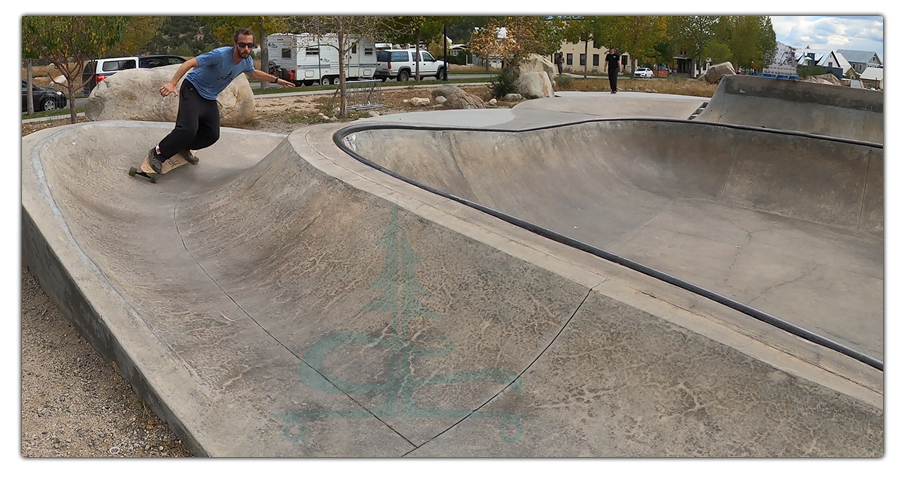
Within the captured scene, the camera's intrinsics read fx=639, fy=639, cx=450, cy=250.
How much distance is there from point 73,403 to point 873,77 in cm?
1239

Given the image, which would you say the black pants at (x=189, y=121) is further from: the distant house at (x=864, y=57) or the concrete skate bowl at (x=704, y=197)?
the distant house at (x=864, y=57)

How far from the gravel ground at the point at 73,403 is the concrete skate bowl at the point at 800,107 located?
13.0 metres

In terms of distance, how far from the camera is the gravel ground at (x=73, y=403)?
10.5ft

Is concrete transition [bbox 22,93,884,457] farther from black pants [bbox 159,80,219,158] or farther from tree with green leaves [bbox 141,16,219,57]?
tree with green leaves [bbox 141,16,219,57]

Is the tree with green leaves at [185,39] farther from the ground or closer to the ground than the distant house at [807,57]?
farther from the ground

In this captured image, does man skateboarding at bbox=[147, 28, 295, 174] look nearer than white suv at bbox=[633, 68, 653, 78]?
Yes

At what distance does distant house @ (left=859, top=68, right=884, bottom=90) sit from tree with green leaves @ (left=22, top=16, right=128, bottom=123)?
13.2 meters

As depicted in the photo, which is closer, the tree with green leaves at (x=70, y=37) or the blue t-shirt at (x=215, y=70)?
the blue t-shirt at (x=215, y=70)

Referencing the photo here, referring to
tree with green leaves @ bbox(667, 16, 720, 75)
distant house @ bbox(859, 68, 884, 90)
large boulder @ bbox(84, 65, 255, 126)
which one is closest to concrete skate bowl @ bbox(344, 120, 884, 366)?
distant house @ bbox(859, 68, 884, 90)

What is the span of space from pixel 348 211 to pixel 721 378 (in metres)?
2.74

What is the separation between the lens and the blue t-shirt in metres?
6.55

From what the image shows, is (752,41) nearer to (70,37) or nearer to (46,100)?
(70,37)

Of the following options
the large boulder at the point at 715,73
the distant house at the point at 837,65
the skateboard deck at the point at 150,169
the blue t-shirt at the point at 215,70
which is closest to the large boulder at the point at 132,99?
the skateboard deck at the point at 150,169

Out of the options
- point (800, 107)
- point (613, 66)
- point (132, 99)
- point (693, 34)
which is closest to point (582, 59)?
point (613, 66)
